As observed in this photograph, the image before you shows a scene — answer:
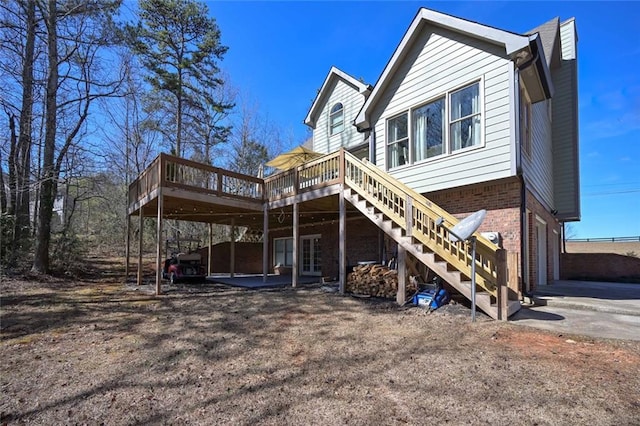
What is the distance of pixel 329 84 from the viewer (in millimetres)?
15227

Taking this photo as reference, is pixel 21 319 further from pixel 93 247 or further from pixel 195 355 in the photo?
pixel 93 247

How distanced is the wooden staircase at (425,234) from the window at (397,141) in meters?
1.58

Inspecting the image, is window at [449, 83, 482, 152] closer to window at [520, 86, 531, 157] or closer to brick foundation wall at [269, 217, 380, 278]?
window at [520, 86, 531, 157]

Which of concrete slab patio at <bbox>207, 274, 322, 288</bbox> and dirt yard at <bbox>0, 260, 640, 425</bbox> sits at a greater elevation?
dirt yard at <bbox>0, 260, 640, 425</bbox>

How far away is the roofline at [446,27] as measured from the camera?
704 centimetres

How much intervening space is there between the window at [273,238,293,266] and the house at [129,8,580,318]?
3.53 meters

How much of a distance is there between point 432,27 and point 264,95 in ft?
57.0

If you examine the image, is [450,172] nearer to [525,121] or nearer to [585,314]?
[525,121]

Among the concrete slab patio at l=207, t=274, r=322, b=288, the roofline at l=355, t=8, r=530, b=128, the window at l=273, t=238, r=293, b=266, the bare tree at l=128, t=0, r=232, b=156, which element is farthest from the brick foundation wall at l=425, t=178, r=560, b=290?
the bare tree at l=128, t=0, r=232, b=156

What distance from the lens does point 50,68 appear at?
39.4 feet

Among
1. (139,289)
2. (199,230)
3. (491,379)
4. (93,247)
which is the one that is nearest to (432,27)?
(491,379)

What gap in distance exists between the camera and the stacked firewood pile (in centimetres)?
781

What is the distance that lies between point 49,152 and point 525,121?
1489 cm

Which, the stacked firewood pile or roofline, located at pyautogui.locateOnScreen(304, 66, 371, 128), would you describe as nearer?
the stacked firewood pile
